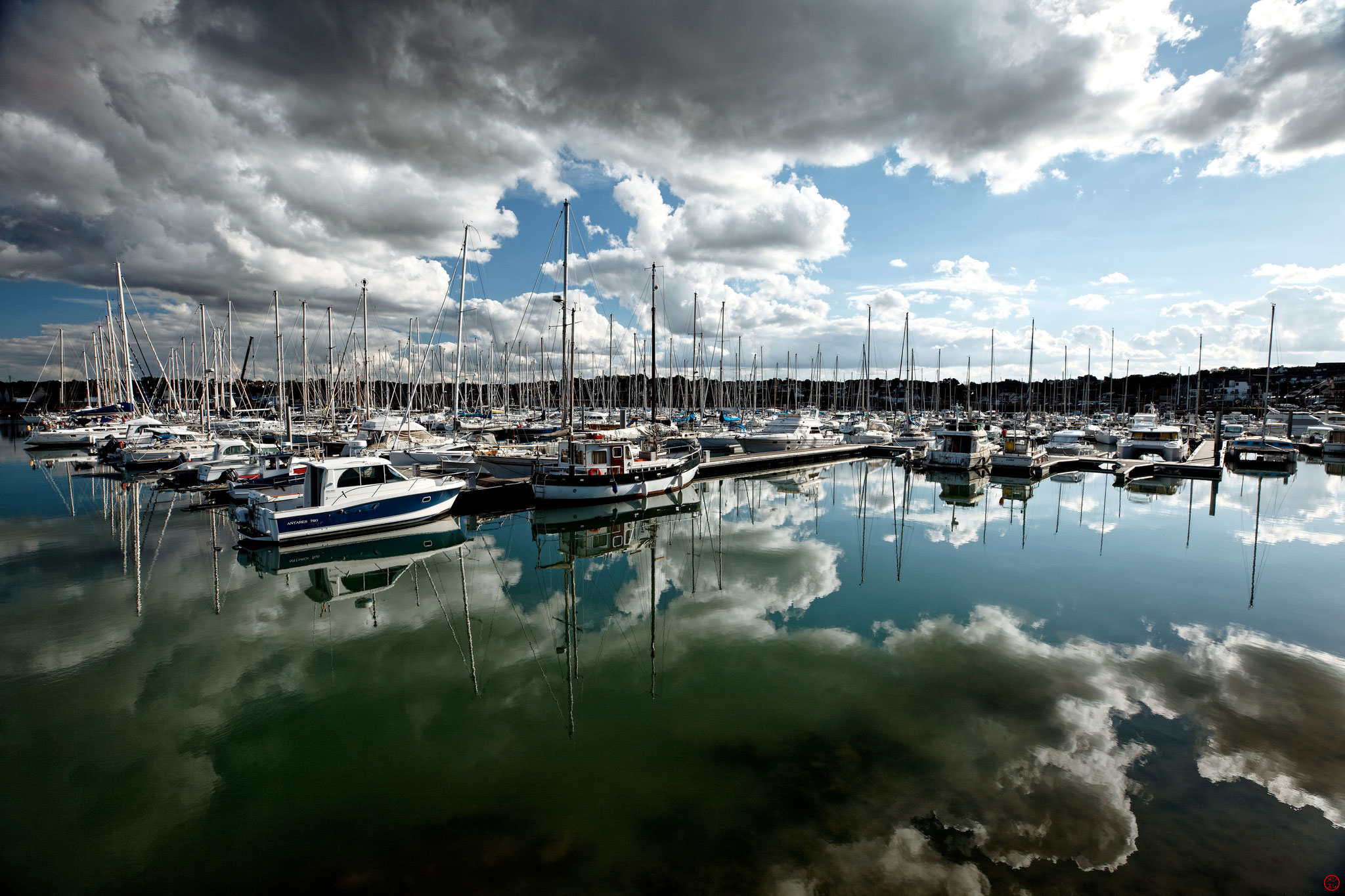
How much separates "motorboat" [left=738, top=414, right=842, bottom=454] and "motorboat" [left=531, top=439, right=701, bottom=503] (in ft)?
66.1

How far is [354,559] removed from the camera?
1906cm

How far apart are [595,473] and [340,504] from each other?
10.7 m

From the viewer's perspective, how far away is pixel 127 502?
27.6 m

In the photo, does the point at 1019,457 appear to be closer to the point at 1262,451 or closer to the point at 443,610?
the point at 1262,451

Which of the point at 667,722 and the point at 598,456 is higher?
the point at 598,456

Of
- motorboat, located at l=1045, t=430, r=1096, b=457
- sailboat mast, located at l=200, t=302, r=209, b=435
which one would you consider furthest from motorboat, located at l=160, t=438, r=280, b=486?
motorboat, located at l=1045, t=430, r=1096, b=457

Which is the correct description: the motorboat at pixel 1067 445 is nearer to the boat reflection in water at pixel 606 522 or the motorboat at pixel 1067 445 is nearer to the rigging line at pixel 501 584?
the boat reflection in water at pixel 606 522

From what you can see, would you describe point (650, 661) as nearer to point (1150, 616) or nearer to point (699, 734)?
point (699, 734)

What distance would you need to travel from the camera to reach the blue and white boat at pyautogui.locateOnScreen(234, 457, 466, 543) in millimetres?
20047

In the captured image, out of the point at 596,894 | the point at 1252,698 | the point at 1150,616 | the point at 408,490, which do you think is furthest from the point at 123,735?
the point at 1150,616

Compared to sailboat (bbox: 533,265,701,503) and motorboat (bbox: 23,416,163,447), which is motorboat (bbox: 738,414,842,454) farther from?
motorboat (bbox: 23,416,163,447)

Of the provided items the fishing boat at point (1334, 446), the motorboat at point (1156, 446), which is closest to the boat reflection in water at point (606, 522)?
the motorboat at point (1156, 446)

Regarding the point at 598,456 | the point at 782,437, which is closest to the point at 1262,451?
the point at 782,437

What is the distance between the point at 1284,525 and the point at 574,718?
31.9 m
